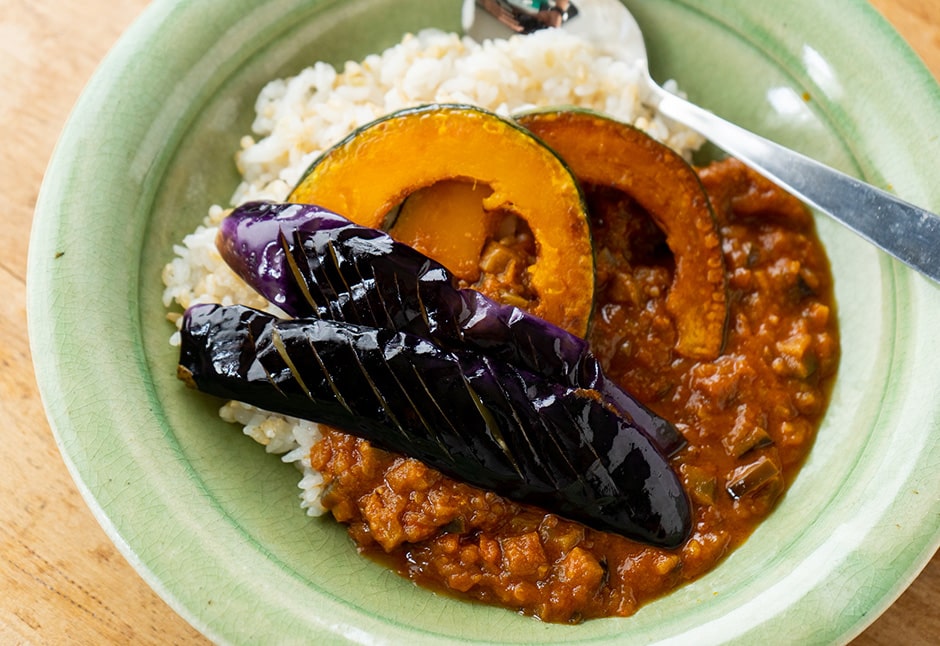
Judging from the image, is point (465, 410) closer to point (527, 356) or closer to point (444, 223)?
point (527, 356)

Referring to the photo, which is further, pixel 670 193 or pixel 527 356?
pixel 670 193

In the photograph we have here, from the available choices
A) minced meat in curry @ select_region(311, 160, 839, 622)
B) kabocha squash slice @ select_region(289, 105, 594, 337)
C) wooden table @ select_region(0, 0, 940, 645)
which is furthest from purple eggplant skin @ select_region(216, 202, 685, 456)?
wooden table @ select_region(0, 0, 940, 645)

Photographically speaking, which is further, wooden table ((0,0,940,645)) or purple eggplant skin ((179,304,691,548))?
wooden table ((0,0,940,645))

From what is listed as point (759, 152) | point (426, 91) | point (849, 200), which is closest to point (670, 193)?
point (759, 152)

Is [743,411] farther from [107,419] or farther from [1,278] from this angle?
[1,278]

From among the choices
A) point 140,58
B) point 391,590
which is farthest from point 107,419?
point 140,58

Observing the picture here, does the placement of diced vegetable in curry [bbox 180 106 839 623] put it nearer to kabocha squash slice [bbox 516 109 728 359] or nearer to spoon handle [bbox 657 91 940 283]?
kabocha squash slice [bbox 516 109 728 359]
